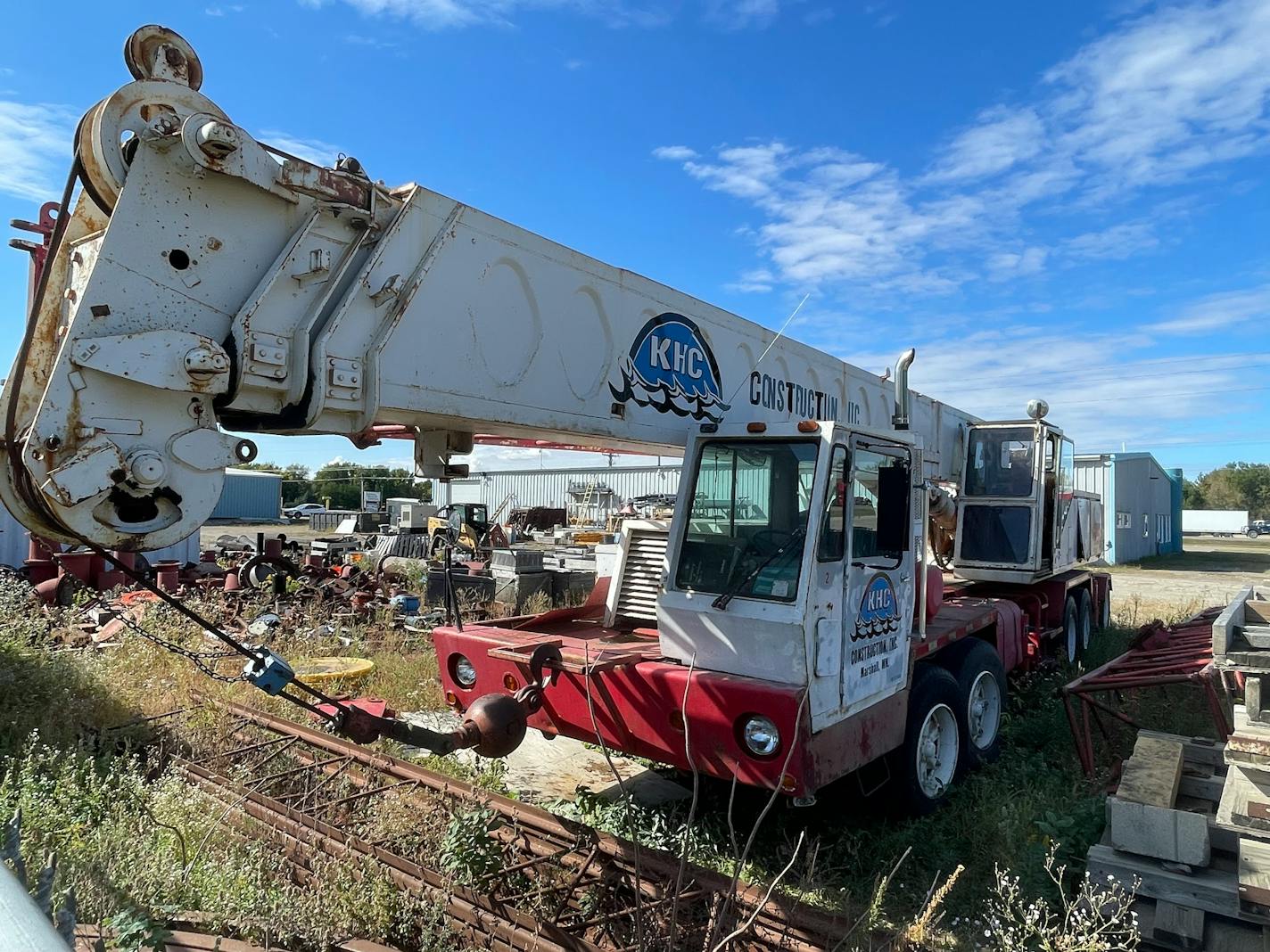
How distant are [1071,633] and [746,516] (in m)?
7.41

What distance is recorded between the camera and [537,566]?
42.7 feet

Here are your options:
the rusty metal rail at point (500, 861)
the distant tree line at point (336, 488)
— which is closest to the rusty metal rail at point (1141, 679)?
the rusty metal rail at point (500, 861)

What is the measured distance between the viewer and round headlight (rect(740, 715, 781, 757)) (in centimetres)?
394

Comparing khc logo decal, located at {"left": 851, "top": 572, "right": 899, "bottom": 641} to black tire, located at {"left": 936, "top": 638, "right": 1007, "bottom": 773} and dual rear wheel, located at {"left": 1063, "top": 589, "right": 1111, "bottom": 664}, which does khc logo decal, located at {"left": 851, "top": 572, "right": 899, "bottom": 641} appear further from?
dual rear wheel, located at {"left": 1063, "top": 589, "right": 1111, "bottom": 664}

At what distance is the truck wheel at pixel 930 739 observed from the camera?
16.8ft

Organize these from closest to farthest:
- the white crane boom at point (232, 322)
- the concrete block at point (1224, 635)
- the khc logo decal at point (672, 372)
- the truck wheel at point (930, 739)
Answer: the white crane boom at point (232, 322) < the concrete block at point (1224, 635) < the khc logo decal at point (672, 372) < the truck wheel at point (930, 739)

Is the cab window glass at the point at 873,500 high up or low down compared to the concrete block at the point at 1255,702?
up

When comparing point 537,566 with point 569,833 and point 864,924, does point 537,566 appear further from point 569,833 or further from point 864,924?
point 864,924

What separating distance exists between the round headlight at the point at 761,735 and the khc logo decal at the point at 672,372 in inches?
68.7

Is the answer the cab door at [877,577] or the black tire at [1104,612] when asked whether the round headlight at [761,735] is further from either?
the black tire at [1104,612]

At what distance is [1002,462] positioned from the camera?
875 centimetres

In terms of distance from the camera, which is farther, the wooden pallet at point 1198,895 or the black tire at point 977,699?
the black tire at point 977,699

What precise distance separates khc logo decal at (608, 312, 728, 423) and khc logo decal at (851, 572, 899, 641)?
53.6 inches

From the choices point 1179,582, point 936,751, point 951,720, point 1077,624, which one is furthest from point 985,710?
point 1179,582
